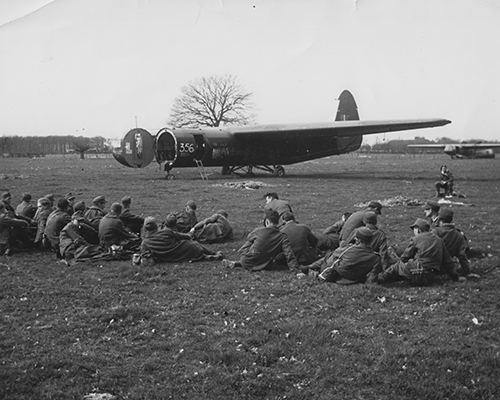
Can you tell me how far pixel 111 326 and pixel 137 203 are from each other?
42.7 feet

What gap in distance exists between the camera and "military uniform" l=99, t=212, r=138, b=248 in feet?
37.8

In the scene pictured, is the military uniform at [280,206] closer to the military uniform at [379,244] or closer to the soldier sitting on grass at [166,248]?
the soldier sitting on grass at [166,248]

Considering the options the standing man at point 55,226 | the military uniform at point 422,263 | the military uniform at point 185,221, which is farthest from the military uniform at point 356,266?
the standing man at point 55,226

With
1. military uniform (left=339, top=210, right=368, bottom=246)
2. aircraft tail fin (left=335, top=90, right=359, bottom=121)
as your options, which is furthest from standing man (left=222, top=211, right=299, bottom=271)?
aircraft tail fin (left=335, top=90, right=359, bottom=121)

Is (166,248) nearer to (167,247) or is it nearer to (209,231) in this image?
(167,247)

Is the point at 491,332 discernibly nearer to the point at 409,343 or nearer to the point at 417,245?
the point at 409,343

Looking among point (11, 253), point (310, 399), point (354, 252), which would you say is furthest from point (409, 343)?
point (11, 253)

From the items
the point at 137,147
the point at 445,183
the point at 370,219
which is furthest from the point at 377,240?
the point at 137,147

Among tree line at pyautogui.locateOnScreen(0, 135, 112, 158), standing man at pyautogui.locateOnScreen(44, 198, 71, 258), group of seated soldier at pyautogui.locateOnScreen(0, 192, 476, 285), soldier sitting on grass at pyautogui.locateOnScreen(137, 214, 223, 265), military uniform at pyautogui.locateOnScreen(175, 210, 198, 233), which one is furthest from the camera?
tree line at pyautogui.locateOnScreen(0, 135, 112, 158)

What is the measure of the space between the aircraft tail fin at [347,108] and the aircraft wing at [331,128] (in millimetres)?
9346

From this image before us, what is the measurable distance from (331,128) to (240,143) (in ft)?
20.7

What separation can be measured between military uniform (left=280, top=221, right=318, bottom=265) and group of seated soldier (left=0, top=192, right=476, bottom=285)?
2 centimetres

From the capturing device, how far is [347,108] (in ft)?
131

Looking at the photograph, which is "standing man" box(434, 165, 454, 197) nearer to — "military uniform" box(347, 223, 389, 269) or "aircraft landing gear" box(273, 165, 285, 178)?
"military uniform" box(347, 223, 389, 269)
